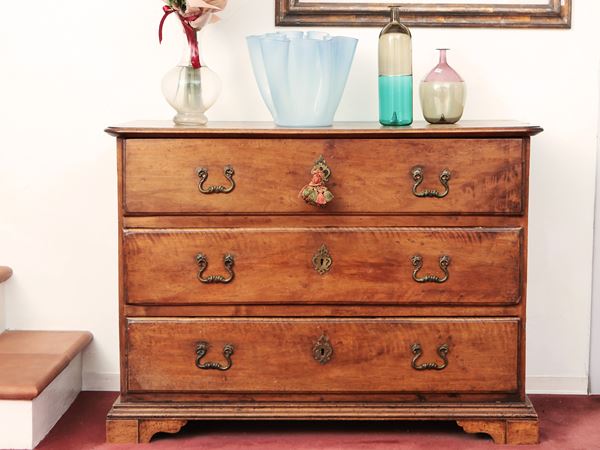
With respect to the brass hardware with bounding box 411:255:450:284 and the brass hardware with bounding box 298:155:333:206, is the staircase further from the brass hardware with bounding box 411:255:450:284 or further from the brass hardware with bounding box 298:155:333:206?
the brass hardware with bounding box 411:255:450:284

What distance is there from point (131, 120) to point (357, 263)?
3.10 ft

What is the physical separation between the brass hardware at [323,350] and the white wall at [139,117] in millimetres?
808

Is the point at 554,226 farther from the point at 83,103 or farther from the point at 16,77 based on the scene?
the point at 16,77

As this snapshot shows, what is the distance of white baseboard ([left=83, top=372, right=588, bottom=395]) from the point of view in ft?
9.60

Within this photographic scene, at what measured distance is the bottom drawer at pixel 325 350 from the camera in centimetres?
241

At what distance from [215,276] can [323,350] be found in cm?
36

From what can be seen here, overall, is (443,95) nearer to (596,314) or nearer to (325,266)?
(325,266)

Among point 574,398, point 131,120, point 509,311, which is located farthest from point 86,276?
point 574,398

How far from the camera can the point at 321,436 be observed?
2.51m

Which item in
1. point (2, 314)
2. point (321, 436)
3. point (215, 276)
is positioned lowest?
point (321, 436)


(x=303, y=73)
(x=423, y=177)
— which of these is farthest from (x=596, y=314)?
(x=303, y=73)

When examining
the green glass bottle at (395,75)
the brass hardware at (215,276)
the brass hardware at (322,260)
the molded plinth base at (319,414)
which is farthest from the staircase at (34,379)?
the green glass bottle at (395,75)

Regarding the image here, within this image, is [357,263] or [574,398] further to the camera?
[574,398]

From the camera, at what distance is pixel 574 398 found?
2881 millimetres
